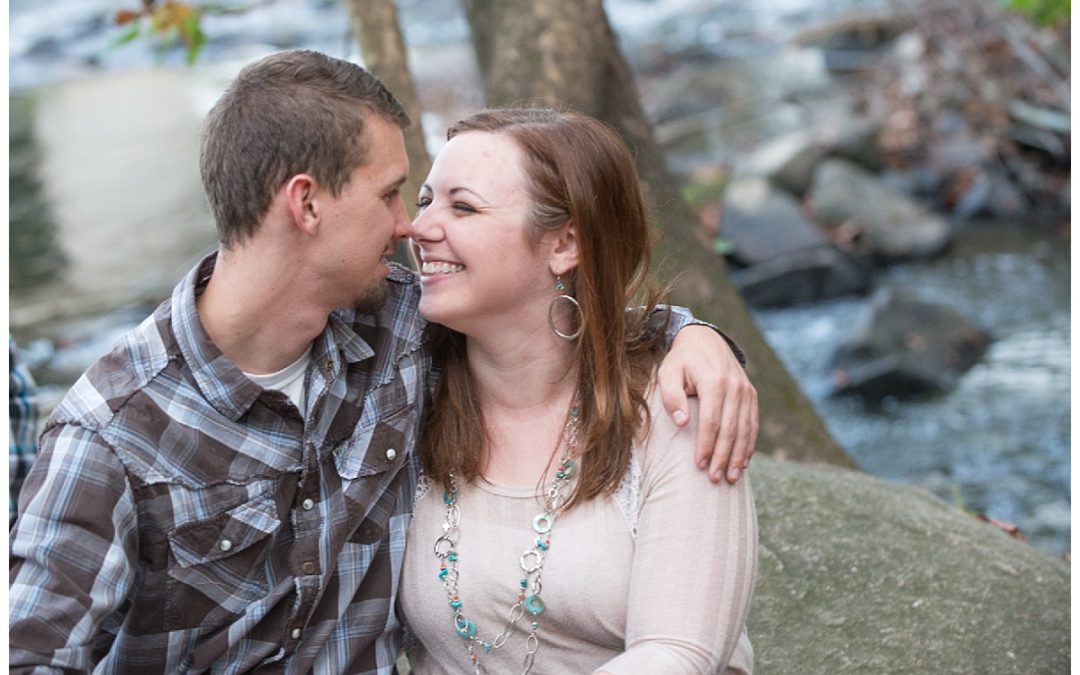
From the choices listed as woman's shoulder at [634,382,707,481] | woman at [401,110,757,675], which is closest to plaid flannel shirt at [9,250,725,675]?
woman at [401,110,757,675]

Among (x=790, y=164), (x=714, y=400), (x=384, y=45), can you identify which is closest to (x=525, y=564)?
(x=714, y=400)

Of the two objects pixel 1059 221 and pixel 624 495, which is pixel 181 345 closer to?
pixel 624 495

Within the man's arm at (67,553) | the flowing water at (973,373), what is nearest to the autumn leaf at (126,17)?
the flowing water at (973,373)

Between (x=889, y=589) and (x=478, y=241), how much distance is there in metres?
1.37

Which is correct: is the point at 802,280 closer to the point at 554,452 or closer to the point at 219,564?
the point at 554,452

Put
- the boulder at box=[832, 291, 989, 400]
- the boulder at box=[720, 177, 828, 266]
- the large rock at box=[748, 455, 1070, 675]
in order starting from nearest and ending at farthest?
1. the large rock at box=[748, 455, 1070, 675]
2. the boulder at box=[832, 291, 989, 400]
3. the boulder at box=[720, 177, 828, 266]

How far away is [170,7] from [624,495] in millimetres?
2701

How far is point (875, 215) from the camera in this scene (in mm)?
9219

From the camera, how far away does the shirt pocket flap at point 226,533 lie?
2096 millimetres

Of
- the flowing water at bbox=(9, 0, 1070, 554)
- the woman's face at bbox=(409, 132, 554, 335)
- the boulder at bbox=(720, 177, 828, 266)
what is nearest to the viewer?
the woman's face at bbox=(409, 132, 554, 335)

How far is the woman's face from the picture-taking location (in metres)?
2.26

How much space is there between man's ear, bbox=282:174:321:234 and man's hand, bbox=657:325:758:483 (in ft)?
2.10

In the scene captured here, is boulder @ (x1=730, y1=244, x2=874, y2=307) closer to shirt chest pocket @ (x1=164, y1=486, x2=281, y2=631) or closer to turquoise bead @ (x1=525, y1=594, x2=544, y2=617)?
turquoise bead @ (x1=525, y1=594, x2=544, y2=617)

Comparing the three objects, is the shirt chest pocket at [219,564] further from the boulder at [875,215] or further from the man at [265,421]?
the boulder at [875,215]
